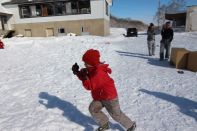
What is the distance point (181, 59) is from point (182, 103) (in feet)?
13.5

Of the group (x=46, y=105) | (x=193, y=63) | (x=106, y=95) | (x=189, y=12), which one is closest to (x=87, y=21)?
(x=189, y=12)

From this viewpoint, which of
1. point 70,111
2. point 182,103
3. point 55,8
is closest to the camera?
point 70,111

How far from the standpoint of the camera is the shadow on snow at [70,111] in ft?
15.8

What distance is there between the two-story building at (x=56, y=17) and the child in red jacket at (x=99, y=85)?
2918 centimetres

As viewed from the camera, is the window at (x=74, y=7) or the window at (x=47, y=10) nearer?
the window at (x=74, y=7)

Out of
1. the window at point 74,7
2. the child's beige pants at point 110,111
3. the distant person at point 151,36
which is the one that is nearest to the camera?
the child's beige pants at point 110,111

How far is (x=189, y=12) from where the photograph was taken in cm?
3341

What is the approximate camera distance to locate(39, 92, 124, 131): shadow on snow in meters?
4.83

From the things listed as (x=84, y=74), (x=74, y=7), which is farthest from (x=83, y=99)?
(x=74, y=7)

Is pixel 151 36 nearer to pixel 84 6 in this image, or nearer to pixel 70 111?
pixel 70 111

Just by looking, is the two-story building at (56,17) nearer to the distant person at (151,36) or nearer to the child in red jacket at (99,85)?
the distant person at (151,36)

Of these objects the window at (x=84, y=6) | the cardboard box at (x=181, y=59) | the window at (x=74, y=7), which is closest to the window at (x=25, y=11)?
the window at (x=74, y=7)

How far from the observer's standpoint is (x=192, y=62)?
905 centimetres

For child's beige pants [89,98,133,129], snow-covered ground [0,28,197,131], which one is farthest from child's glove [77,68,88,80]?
snow-covered ground [0,28,197,131]
